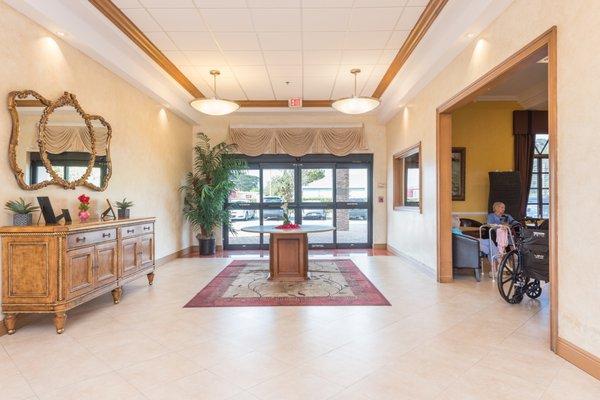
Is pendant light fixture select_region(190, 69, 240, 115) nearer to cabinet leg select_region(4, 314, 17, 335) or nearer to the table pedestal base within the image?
the table pedestal base

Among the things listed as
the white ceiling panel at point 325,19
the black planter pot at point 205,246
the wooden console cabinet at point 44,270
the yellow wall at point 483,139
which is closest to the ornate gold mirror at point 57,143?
the wooden console cabinet at point 44,270

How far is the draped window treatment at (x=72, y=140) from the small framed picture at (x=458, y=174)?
703 centimetres

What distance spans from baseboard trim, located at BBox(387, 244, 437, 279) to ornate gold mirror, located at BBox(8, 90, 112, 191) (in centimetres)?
→ 531

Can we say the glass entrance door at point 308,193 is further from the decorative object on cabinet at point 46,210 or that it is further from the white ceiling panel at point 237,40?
the decorative object on cabinet at point 46,210

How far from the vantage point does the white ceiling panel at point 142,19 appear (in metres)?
4.21

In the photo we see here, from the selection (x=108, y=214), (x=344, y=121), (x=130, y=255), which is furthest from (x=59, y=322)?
(x=344, y=121)

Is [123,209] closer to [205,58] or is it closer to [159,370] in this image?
[205,58]

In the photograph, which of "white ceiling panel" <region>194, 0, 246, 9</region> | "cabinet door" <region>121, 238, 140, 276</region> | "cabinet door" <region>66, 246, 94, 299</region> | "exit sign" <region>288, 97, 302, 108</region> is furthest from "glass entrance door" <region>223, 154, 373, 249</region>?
"cabinet door" <region>66, 246, 94, 299</region>

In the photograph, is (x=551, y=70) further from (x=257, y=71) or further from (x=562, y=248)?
(x=257, y=71)

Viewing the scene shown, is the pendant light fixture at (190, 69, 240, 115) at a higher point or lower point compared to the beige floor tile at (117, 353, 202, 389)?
higher

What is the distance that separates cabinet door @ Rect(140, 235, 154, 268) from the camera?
5016 mm

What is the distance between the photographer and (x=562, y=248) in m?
2.80

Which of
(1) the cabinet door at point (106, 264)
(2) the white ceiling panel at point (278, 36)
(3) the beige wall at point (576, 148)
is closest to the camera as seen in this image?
(3) the beige wall at point (576, 148)

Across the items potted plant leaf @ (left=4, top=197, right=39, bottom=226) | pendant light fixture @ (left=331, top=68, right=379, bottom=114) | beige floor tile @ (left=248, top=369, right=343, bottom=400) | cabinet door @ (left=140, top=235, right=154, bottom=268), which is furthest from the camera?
pendant light fixture @ (left=331, top=68, right=379, bottom=114)
